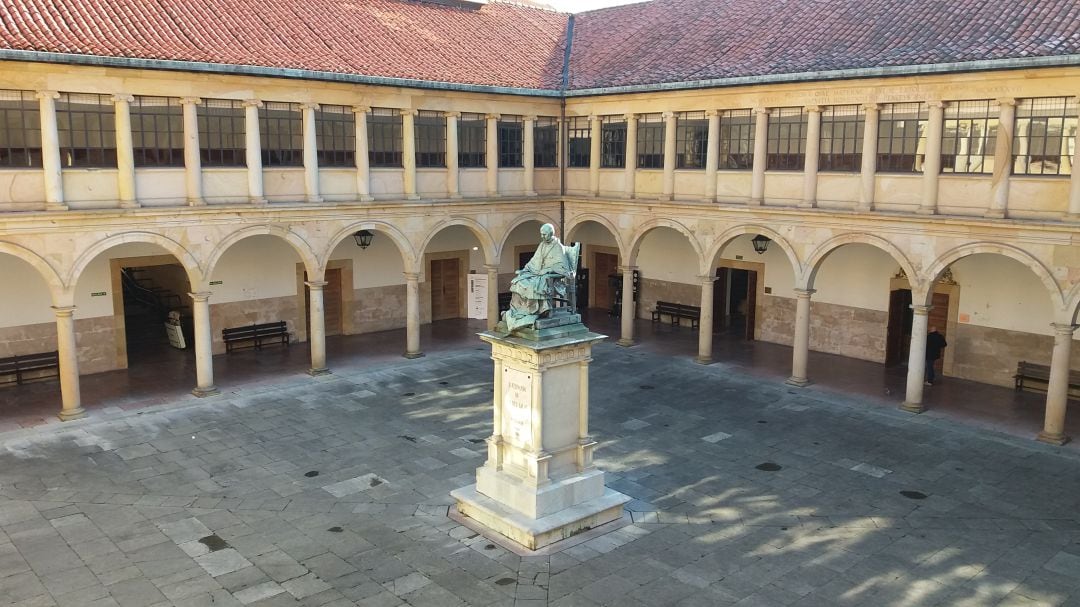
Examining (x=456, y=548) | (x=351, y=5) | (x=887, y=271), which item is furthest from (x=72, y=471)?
(x=887, y=271)

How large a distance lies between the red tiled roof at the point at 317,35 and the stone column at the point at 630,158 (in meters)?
2.84

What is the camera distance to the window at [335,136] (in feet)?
73.9

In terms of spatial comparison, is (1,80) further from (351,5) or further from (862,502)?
(862,502)

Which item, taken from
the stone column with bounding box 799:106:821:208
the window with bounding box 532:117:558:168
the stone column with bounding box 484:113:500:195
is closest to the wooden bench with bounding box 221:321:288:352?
the stone column with bounding box 484:113:500:195

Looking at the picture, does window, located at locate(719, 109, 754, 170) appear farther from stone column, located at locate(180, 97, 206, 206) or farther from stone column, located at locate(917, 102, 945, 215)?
stone column, located at locate(180, 97, 206, 206)

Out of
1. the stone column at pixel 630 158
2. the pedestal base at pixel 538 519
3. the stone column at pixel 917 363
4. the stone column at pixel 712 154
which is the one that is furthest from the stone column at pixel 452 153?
the stone column at pixel 917 363

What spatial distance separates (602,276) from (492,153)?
8.30m

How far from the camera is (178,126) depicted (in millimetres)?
20203

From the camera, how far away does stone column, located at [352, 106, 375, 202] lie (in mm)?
22812

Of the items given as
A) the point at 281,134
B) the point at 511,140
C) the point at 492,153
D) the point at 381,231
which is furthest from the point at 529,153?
the point at 281,134

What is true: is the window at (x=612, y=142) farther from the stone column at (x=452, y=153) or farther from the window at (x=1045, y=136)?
the window at (x=1045, y=136)

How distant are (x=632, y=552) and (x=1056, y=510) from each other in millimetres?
7618

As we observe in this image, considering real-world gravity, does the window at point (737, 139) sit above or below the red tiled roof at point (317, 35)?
below

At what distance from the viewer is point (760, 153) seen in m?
22.6
